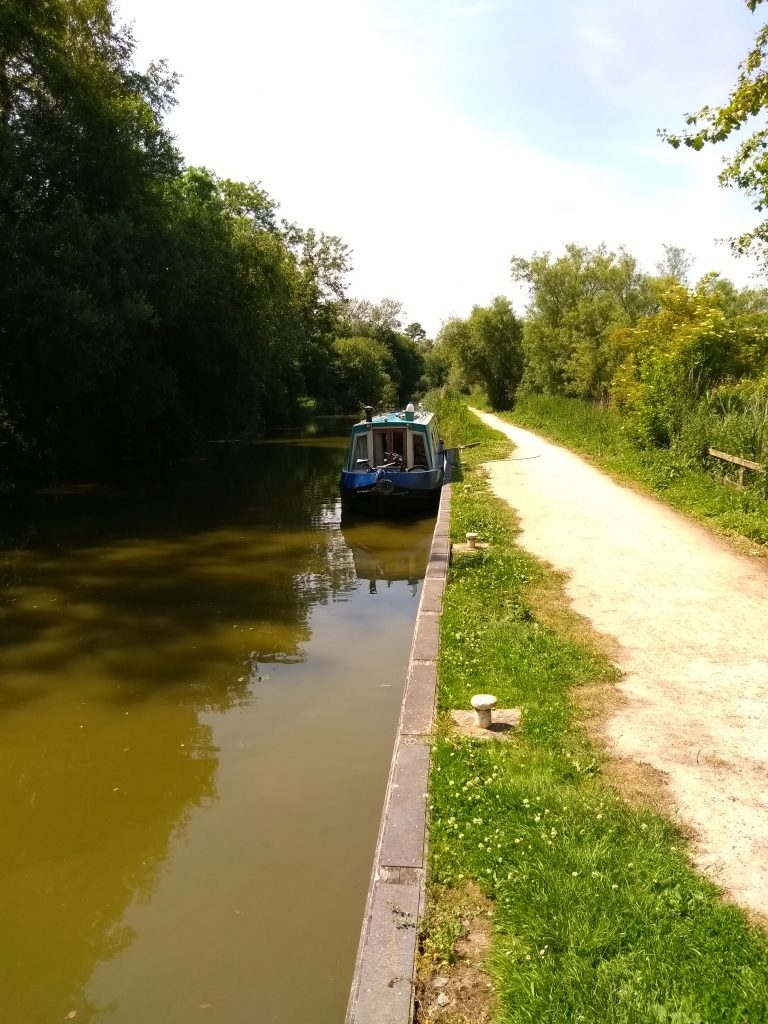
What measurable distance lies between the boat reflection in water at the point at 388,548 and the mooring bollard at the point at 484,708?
489 centimetres

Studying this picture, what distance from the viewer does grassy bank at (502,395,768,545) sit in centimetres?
→ 1033

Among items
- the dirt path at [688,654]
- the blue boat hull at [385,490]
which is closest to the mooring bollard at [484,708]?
the dirt path at [688,654]

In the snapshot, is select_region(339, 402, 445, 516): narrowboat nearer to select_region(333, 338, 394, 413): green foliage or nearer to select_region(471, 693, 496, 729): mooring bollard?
select_region(471, 693, 496, 729): mooring bollard

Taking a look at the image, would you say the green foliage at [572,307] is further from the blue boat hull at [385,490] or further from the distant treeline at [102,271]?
the blue boat hull at [385,490]

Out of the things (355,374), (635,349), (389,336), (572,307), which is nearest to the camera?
(635,349)

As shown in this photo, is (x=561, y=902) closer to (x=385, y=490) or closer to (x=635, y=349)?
(x=385, y=490)

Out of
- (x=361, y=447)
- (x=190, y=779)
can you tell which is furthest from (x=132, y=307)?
(x=190, y=779)

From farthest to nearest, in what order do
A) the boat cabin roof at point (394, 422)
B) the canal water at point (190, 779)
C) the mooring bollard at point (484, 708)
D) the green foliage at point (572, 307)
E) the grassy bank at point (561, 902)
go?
the green foliage at point (572, 307), the boat cabin roof at point (394, 422), the mooring bollard at point (484, 708), the canal water at point (190, 779), the grassy bank at point (561, 902)

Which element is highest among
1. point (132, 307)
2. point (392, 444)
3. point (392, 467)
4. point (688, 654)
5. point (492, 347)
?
point (492, 347)

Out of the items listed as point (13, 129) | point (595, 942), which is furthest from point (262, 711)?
point (13, 129)

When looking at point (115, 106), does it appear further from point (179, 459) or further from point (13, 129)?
point (179, 459)

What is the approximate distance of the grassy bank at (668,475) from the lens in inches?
407

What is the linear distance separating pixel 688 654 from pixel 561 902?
3.33m

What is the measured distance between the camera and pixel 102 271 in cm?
1667
